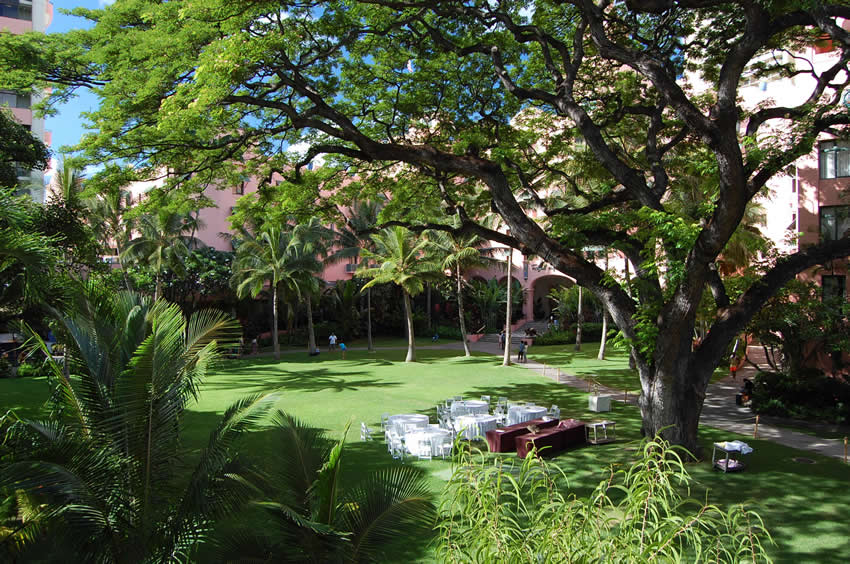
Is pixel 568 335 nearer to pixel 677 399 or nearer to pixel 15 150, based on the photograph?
pixel 677 399

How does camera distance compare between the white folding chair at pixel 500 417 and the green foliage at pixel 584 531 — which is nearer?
the green foliage at pixel 584 531

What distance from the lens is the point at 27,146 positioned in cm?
1323

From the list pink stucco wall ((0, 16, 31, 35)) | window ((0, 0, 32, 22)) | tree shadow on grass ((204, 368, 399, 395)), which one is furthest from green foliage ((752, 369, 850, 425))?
window ((0, 0, 32, 22))

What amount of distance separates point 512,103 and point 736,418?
11.2 metres

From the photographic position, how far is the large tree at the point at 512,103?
10.0 meters

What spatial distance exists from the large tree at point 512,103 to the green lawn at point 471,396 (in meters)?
1.82

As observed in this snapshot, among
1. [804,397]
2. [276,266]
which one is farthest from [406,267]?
[804,397]

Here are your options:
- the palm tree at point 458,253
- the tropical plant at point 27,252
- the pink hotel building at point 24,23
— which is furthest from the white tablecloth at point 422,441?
the pink hotel building at point 24,23

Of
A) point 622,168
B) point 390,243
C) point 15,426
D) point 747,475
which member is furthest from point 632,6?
point 390,243

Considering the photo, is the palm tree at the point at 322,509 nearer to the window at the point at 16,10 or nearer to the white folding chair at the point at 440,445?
the white folding chair at the point at 440,445

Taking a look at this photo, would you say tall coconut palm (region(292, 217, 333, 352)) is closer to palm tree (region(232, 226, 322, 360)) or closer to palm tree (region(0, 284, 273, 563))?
palm tree (region(232, 226, 322, 360))

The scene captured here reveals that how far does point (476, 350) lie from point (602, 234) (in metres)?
24.7

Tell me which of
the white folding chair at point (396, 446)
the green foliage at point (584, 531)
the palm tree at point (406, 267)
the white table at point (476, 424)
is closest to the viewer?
the green foliage at point (584, 531)

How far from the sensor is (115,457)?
5.73 m
